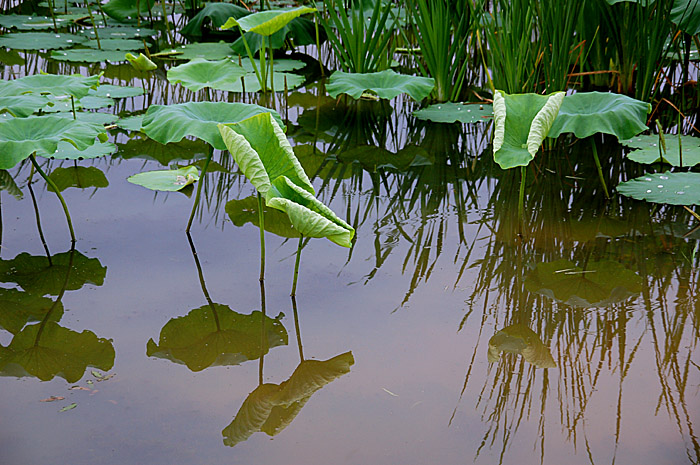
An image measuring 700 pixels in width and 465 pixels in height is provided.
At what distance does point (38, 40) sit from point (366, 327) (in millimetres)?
3679

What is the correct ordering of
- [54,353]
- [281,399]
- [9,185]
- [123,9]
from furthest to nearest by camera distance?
[123,9]
[9,185]
[54,353]
[281,399]

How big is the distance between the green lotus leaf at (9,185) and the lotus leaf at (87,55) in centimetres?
165

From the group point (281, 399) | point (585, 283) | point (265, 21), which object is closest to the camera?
point (281, 399)

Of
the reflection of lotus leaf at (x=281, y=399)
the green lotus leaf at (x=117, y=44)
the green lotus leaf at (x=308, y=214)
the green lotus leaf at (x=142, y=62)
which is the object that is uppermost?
the green lotus leaf at (x=117, y=44)

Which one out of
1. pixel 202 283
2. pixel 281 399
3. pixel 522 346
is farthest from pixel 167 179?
pixel 522 346

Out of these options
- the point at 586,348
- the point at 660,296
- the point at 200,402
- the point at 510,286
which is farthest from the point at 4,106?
the point at 660,296

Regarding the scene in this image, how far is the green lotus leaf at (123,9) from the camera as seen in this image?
16.8 ft

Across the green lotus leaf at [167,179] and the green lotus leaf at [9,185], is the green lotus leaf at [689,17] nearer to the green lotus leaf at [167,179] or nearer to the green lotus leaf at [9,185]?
the green lotus leaf at [167,179]

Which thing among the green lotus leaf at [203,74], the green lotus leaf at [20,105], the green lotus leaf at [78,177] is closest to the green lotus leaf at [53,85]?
the green lotus leaf at [20,105]

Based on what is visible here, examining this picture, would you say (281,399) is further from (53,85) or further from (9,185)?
(53,85)

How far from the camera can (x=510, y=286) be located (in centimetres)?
190

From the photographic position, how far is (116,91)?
11.2ft

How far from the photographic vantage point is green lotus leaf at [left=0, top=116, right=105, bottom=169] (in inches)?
72.1

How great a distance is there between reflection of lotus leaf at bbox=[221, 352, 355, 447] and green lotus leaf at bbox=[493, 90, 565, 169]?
0.79 metres
